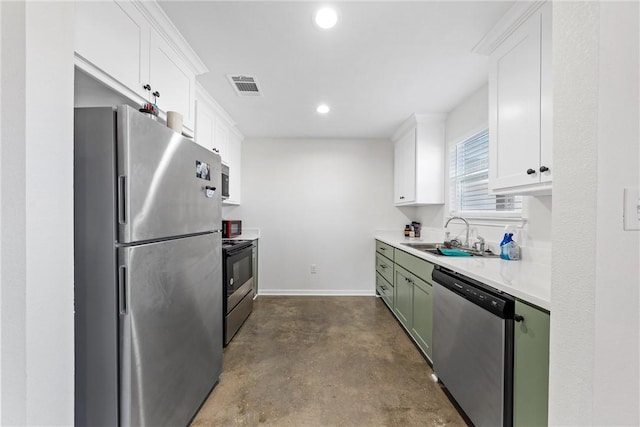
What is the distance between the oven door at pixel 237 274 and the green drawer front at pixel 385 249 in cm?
170

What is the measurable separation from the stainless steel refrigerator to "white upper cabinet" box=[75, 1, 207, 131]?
356 mm

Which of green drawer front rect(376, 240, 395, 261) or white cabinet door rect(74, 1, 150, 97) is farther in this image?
green drawer front rect(376, 240, 395, 261)

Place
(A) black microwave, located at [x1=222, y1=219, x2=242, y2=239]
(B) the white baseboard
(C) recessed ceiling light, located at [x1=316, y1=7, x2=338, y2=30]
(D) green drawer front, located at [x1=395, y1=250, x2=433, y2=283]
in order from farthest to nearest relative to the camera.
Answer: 1. (B) the white baseboard
2. (A) black microwave, located at [x1=222, y1=219, x2=242, y2=239]
3. (D) green drawer front, located at [x1=395, y1=250, x2=433, y2=283]
4. (C) recessed ceiling light, located at [x1=316, y1=7, x2=338, y2=30]

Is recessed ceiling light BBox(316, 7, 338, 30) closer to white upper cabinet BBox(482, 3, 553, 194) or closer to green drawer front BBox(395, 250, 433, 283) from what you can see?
white upper cabinet BBox(482, 3, 553, 194)

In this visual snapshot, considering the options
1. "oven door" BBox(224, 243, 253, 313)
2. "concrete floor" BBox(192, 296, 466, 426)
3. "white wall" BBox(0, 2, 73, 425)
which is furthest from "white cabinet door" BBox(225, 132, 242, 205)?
"white wall" BBox(0, 2, 73, 425)

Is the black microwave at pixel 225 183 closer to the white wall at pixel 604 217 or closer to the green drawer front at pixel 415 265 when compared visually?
the green drawer front at pixel 415 265

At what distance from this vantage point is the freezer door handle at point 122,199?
3.24 ft

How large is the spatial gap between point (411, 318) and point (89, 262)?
2.42 m

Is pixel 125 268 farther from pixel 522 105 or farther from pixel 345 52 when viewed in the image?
pixel 522 105

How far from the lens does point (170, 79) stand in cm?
172

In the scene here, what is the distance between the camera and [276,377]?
1.94 m

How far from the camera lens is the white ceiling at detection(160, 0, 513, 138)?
4.83ft

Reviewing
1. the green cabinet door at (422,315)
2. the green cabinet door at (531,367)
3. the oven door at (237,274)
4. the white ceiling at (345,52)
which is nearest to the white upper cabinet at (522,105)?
the white ceiling at (345,52)

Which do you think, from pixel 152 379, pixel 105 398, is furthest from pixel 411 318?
pixel 105 398
